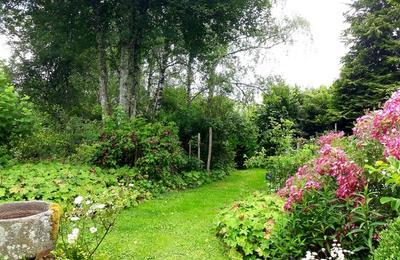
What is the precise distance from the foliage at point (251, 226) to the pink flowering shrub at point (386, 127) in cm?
151

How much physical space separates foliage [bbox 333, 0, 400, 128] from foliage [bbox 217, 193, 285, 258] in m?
12.5

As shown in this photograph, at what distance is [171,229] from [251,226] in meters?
1.78

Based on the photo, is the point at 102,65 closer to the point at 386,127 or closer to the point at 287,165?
the point at 287,165

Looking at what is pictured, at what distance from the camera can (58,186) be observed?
727 cm

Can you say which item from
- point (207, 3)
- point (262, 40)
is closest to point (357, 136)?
point (207, 3)

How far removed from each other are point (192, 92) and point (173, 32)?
6.26 metres

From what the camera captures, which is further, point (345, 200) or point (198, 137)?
point (198, 137)

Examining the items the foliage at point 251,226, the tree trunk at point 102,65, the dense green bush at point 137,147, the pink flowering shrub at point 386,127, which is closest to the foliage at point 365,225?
the pink flowering shrub at point 386,127

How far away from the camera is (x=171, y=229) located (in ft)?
20.0

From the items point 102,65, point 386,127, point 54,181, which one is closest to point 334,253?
point 386,127

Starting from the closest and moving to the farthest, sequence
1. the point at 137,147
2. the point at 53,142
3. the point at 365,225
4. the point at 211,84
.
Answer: the point at 365,225 → the point at 137,147 → the point at 53,142 → the point at 211,84

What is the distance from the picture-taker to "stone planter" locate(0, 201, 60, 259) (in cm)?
400

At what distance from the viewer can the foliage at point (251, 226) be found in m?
4.60

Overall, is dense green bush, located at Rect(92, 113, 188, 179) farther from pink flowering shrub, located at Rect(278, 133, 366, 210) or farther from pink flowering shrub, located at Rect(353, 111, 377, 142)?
pink flowering shrub, located at Rect(353, 111, 377, 142)
